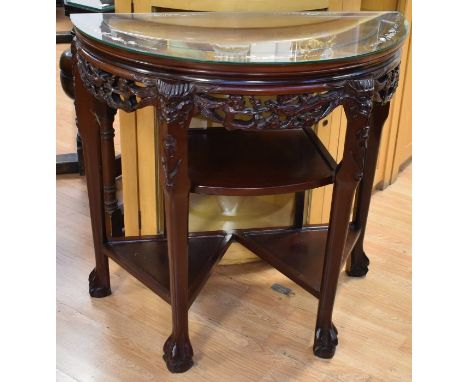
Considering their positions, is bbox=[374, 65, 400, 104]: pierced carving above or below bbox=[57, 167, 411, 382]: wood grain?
above

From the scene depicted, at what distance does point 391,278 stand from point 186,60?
42.9 inches

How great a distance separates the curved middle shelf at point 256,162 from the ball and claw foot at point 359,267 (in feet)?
1.47

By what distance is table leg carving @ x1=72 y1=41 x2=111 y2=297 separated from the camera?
1562 millimetres

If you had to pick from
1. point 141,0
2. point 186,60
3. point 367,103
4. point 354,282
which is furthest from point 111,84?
point 354,282

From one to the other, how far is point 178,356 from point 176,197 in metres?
0.45

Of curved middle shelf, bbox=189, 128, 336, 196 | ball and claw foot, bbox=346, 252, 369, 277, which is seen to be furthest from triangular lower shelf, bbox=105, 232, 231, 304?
ball and claw foot, bbox=346, 252, 369, 277

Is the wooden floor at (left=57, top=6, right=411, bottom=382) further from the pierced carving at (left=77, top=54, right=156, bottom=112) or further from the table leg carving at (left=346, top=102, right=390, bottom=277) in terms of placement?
the pierced carving at (left=77, top=54, right=156, bottom=112)

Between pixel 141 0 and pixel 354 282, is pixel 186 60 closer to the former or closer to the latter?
pixel 141 0

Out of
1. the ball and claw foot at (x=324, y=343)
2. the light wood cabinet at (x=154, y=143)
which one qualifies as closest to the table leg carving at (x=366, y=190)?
the light wood cabinet at (x=154, y=143)

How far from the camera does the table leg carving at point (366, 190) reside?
5.50 feet

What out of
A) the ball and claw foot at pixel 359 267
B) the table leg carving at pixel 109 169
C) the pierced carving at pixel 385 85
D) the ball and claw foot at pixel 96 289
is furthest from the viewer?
the ball and claw foot at pixel 359 267

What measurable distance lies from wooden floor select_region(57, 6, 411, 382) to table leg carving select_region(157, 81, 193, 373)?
0.21ft

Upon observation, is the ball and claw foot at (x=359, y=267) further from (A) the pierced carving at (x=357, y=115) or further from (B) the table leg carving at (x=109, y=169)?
(B) the table leg carving at (x=109, y=169)

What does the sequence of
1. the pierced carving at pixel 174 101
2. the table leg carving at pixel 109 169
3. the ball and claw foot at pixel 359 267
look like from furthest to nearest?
the ball and claw foot at pixel 359 267
the table leg carving at pixel 109 169
the pierced carving at pixel 174 101
